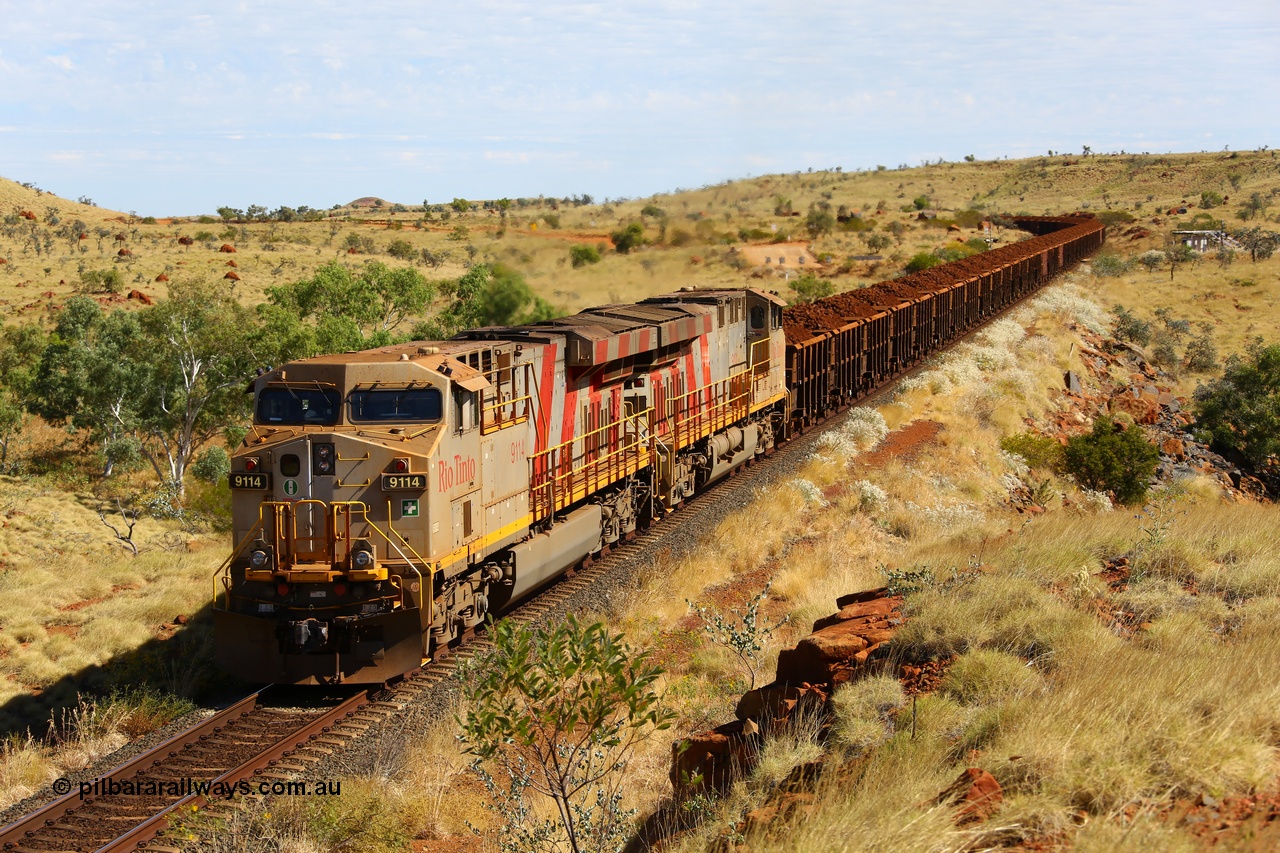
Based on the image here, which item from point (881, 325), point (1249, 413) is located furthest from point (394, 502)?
point (1249, 413)

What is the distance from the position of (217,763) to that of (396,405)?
446 cm

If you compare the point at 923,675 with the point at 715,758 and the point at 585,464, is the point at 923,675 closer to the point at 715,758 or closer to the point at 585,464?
the point at 715,758

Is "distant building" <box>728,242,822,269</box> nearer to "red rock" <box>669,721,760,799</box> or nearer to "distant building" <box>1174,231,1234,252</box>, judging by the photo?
"distant building" <box>1174,231,1234,252</box>

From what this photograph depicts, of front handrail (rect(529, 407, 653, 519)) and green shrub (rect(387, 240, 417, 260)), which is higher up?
green shrub (rect(387, 240, 417, 260))

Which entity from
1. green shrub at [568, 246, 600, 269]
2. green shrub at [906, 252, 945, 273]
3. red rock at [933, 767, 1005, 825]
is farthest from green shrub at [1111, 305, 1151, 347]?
red rock at [933, 767, 1005, 825]

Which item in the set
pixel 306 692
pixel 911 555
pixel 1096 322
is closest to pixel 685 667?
pixel 911 555

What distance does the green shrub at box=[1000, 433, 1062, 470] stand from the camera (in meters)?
28.3

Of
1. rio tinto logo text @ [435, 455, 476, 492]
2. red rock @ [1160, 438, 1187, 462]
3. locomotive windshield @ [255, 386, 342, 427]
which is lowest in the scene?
red rock @ [1160, 438, 1187, 462]

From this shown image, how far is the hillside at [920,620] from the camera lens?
21.2 ft

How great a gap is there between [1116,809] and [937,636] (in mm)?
3580
